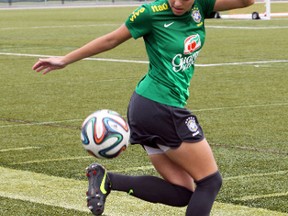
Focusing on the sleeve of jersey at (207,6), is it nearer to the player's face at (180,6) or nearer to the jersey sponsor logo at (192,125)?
the player's face at (180,6)

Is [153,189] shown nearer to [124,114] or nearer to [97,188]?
[97,188]

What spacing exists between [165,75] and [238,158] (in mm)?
4224

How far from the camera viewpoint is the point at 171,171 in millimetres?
7090

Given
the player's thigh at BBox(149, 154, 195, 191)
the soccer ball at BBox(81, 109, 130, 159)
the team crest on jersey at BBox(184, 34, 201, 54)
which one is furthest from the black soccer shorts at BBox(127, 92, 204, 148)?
the team crest on jersey at BBox(184, 34, 201, 54)

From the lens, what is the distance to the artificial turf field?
8703mm

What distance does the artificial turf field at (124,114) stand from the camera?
28.6 ft

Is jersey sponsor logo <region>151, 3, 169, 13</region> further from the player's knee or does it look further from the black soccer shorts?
the player's knee

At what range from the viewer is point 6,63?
24.6 metres

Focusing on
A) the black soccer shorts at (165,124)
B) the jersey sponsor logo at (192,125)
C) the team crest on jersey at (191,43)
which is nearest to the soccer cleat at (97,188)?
the black soccer shorts at (165,124)

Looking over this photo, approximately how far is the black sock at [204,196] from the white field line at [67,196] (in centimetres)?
121

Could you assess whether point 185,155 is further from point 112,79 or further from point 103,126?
point 112,79

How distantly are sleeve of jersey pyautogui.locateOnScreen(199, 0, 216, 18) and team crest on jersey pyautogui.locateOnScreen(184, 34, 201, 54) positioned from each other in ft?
0.87

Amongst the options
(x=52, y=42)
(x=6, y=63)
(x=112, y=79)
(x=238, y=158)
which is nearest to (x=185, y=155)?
(x=238, y=158)

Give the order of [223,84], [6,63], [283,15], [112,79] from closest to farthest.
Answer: [223,84] < [112,79] < [6,63] < [283,15]
